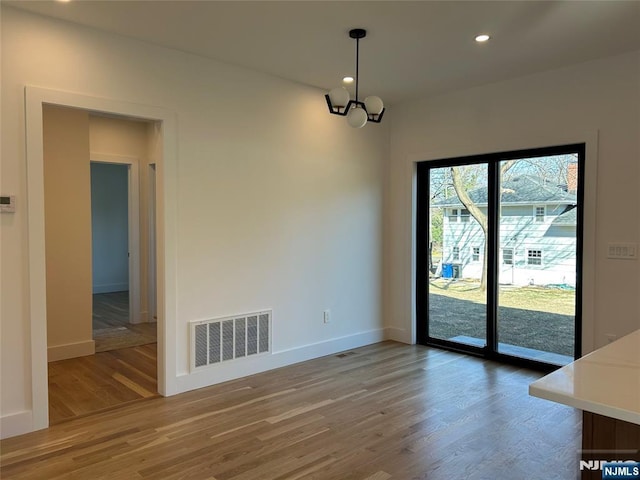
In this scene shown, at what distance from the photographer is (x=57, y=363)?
4.71m

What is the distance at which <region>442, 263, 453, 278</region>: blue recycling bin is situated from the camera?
523cm

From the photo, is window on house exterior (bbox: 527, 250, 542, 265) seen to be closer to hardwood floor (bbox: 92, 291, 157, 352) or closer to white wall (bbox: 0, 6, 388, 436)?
white wall (bbox: 0, 6, 388, 436)

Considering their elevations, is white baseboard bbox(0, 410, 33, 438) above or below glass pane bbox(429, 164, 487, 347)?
below

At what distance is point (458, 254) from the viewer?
16.9ft

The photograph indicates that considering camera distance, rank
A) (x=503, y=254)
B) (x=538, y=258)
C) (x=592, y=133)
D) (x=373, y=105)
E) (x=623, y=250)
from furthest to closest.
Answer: (x=503, y=254)
(x=538, y=258)
(x=592, y=133)
(x=623, y=250)
(x=373, y=105)

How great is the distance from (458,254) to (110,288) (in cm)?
712

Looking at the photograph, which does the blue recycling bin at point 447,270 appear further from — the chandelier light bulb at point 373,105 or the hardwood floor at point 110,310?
the hardwood floor at point 110,310

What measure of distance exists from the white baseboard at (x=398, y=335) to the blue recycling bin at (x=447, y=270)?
820mm

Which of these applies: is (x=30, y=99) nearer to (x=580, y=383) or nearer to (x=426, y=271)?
(x=580, y=383)

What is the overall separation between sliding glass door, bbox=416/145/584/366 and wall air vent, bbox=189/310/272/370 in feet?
6.62

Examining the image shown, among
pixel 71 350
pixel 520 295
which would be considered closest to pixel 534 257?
pixel 520 295

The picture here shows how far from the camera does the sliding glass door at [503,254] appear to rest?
4312 mm

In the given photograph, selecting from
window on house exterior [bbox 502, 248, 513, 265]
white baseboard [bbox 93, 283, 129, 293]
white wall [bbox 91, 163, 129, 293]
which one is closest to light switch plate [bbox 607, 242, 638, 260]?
Result: window on house exterior [bbox 502, 248, 513, 265]

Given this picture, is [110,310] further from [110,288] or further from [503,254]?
[503,254]
